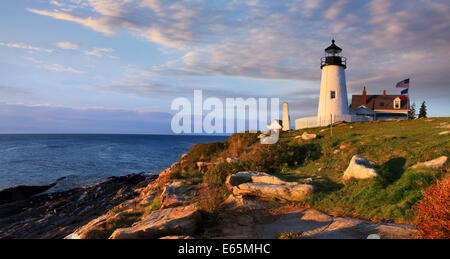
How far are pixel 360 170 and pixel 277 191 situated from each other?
3.45m

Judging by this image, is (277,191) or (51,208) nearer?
(277,191)

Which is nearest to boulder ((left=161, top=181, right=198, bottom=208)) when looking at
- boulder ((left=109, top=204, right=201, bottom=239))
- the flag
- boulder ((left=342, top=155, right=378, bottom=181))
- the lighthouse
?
boulder ((left=109, top=204, right=201, bottom=239))

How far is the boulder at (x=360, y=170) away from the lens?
32.0ft

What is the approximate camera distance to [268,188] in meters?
9.67

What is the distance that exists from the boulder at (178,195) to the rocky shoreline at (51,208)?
7.68m

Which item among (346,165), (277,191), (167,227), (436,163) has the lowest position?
(167,227)

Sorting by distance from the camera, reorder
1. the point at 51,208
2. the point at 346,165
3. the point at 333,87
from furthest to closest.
Result: 1. the point at 333,87
2. the point at 51,208
3. the point at 346,165

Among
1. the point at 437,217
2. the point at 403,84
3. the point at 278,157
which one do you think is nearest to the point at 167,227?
the point at 437,217

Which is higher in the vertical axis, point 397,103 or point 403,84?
point 403,84

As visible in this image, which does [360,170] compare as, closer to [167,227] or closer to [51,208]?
[167,227]
